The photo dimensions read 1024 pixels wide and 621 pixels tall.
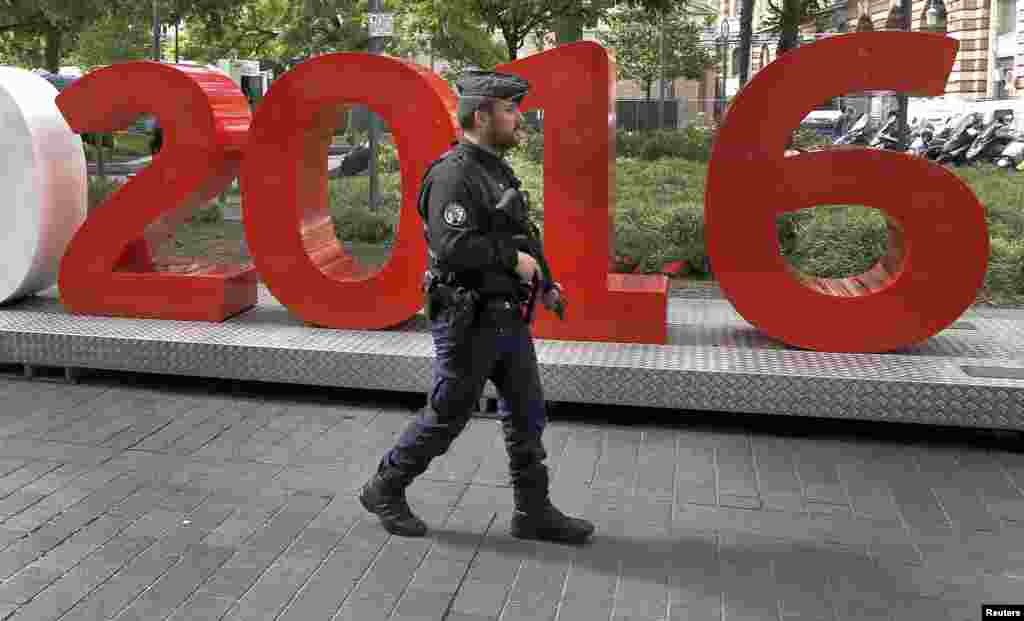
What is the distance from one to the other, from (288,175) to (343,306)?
0.90 m

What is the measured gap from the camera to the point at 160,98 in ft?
23.1

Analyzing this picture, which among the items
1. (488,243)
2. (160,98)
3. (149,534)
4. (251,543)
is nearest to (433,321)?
(488,243)

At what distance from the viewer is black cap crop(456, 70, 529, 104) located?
4.27m

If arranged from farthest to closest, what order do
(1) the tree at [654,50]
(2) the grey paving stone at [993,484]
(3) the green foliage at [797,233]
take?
(1) the tree at [654,50] → (3) the green foliage at [797,233] → (2) the grey paving stone at [993,484]

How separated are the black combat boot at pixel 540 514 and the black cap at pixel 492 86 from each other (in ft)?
4.83

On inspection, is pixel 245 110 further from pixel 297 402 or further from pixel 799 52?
pixel 799 52

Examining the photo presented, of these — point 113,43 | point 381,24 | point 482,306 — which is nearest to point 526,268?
point 482,306

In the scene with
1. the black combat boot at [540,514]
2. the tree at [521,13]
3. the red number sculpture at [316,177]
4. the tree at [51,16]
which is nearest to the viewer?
the black combat boot at [540,514]

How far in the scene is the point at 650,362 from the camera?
19.7ft

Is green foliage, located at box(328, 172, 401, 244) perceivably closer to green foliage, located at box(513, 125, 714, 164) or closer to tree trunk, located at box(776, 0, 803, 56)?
green foliage, located at box(513, 125, 714, 164)

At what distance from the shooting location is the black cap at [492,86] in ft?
14.0

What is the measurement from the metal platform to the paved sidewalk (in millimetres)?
214

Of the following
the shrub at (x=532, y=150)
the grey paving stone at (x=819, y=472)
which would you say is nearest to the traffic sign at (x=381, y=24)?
the grey paving stone at (x=819, y=472)

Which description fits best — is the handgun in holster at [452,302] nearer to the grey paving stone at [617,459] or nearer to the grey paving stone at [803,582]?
the grey paving stone at [617,459]
